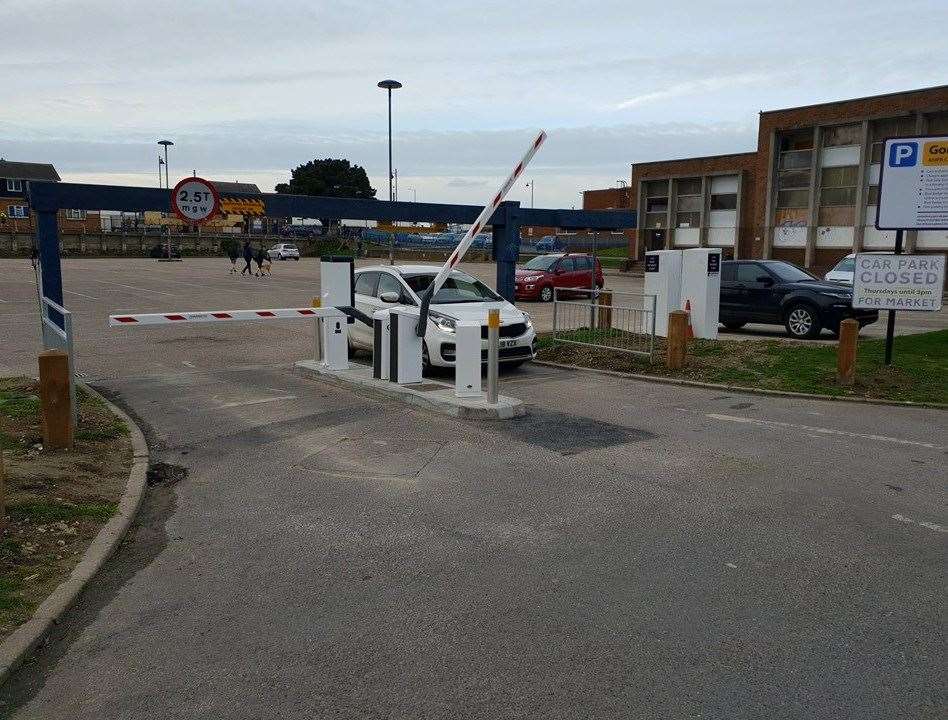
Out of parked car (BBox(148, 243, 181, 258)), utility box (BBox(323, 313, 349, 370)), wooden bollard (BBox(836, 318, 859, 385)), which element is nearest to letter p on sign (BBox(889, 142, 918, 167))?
wooden bollard (BBox(836, 318, 859, 385))

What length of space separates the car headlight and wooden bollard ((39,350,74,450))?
538 cm

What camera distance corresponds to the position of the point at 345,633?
4316mm

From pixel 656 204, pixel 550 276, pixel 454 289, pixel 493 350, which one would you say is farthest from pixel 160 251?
pixel 493 350

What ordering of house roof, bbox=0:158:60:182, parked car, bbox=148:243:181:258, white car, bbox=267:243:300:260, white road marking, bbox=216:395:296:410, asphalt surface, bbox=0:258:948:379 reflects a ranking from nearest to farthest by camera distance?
1. white road marking, bbox=216:395:296:410
2. asphalt surface, bbox=0:258:948:379
3. white car, bbox=267:243:300:260
4. parked car, bbox=148:243:181:258
5. house roof, bbox=0:158:60:182

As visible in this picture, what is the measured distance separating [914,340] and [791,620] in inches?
473

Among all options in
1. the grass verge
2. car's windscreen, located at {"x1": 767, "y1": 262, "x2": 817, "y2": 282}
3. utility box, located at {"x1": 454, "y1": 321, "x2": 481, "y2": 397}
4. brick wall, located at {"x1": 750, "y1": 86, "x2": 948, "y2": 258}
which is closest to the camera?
the grass verge

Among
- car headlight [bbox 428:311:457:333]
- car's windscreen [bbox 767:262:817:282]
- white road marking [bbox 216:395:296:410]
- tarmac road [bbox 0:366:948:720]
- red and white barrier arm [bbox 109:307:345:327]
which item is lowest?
white road marking [bbox 216:395:296:410]

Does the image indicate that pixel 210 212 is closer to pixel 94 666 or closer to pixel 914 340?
pixel 94 666

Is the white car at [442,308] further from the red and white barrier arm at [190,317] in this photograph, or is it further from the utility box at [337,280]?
the red and white barrier arm at [190,317]

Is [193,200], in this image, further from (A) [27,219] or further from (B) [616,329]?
(A) [27,219]

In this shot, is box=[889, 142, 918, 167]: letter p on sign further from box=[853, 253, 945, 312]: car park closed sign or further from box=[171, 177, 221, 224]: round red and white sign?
box=[171, 177, 221, 224]: round red and white sign

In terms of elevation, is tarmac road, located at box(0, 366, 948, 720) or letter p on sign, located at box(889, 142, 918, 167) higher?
letter p on sign, located at box(889, 142, 918, 167)

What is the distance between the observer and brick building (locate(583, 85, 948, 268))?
36.5m

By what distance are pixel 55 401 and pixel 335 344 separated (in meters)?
4.82
